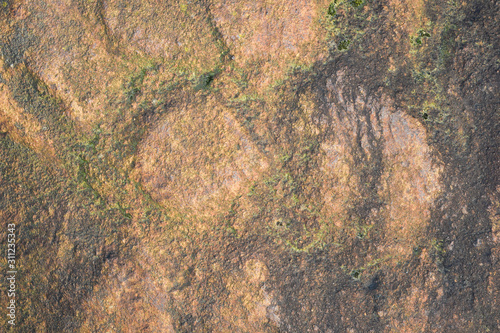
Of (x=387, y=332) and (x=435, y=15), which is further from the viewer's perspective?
(x=435, y=15)

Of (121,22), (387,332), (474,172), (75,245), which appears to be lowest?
(387,332)

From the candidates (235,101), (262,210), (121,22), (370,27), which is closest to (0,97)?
(121,22)

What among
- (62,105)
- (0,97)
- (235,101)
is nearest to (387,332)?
(235,101)

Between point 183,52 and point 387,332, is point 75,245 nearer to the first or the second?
point 183,52

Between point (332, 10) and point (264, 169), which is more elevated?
point (332, 10)

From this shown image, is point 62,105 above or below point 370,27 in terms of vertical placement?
above

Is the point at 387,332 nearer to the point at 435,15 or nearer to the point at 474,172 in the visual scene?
the point at 474,172
